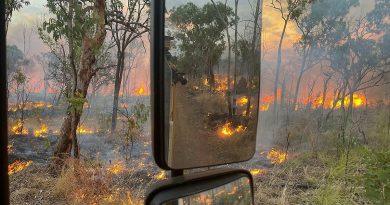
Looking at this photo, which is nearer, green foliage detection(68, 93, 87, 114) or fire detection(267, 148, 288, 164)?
green foliage detection(68, 93, 87, 114)

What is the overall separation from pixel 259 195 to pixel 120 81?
0.93 m

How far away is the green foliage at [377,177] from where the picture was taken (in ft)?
6.19

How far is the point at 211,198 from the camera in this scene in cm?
44

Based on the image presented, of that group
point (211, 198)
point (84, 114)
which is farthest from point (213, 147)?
point (84, 114)

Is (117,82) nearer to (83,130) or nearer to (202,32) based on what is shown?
(83,130)

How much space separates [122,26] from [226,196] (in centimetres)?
137

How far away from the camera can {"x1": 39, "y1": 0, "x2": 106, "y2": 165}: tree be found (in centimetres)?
158

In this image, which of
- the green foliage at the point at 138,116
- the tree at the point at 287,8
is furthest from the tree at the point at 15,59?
the tree at the point at 287,8

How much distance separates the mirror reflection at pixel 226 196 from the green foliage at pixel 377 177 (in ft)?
5.25

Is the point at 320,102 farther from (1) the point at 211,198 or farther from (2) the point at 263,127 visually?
(1) the point at 211,198

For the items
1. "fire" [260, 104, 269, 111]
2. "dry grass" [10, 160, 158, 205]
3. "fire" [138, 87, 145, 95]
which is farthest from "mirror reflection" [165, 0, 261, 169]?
"fire" [260, 104, 269, 111]

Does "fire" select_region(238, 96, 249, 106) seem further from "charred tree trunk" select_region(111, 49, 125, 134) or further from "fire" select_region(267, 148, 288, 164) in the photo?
"fire" select_region(267, 148, 288, 164)

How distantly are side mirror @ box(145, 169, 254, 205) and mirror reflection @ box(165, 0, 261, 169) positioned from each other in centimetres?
2

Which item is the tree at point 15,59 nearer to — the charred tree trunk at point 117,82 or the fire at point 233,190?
the charred tree trunk at point 117,82
